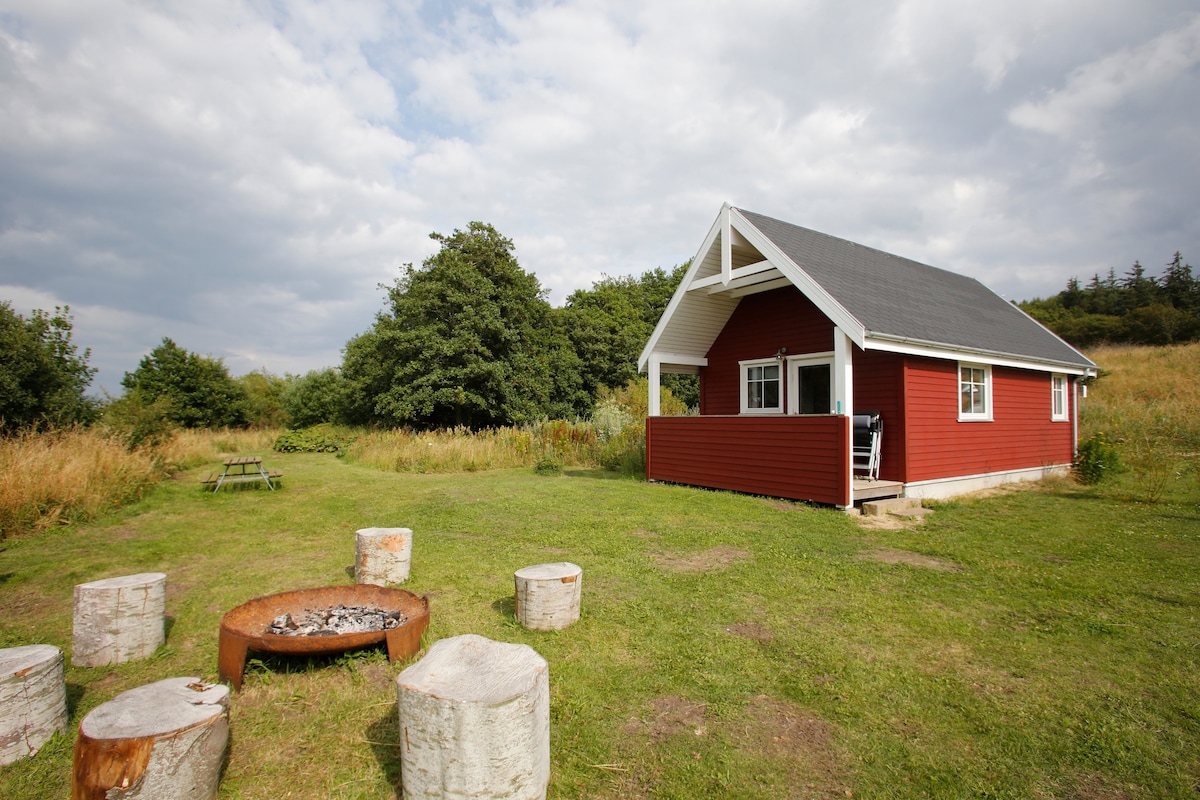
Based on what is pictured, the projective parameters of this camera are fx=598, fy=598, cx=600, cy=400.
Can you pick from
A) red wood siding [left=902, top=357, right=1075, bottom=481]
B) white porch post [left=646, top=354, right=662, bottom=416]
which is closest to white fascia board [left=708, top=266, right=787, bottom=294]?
white porch post [left=646, top=354, right=662, bottom=416]

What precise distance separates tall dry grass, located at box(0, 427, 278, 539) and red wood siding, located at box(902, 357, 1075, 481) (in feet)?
43.1

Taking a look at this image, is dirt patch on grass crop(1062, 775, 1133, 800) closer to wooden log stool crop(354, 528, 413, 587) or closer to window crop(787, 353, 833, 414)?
wooden log stool crop(354, 528, 413, 587)

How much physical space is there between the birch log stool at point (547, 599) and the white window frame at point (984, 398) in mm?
9593

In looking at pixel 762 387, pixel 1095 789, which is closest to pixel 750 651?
pixel 1095 789

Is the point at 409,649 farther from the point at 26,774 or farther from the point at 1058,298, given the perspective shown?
the point at 1058,298

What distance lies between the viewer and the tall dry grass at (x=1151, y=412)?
12945 millimetres

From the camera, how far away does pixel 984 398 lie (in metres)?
11.9

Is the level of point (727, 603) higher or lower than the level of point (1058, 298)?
lower

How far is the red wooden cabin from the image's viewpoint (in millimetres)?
9734

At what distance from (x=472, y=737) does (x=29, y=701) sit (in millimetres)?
2457

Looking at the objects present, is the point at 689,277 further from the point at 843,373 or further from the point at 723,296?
the point at 843,373

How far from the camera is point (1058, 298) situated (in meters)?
44.8

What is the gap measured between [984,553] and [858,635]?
355 centimetres

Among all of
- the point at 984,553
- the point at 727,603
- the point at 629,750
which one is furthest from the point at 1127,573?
the point at 629,750
